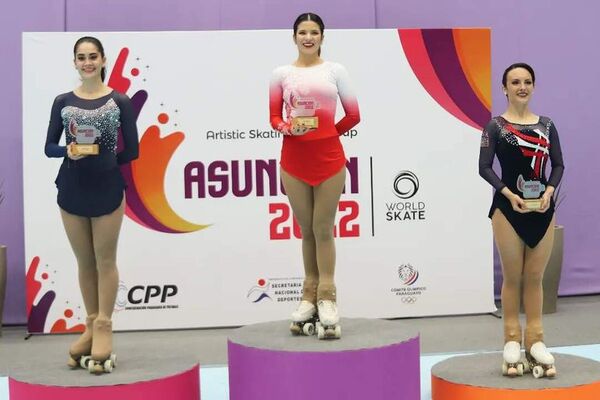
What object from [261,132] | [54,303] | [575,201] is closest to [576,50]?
[575,201]

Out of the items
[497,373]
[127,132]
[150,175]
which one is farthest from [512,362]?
[150,175]

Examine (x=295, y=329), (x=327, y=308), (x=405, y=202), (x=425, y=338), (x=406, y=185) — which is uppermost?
(x=406, y=185)

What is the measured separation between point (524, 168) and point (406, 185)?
9.67ft

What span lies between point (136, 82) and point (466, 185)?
2817 mm

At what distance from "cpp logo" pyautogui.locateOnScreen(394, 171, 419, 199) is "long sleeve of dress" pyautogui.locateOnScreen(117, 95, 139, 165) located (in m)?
3.24

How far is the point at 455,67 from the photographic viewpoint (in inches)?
293

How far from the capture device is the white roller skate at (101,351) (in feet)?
14.5

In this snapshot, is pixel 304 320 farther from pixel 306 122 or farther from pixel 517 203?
pixel 517 203

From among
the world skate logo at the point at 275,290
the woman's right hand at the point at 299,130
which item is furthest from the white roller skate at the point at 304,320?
the world skate logo at the point at 275,290

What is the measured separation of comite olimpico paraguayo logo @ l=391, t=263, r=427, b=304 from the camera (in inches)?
292

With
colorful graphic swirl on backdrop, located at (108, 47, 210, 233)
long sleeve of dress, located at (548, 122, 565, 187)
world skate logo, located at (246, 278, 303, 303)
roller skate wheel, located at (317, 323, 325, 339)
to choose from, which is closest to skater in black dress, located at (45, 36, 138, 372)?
roller skate wheel, located at (317, 323, 325, 339)

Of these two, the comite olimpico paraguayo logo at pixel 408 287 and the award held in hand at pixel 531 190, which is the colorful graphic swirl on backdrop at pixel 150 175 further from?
the award held in hand at pixel 531 190

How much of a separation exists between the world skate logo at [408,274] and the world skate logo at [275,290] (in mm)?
847

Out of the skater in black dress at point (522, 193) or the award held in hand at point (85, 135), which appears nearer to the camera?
the award held in hand at point (85, 135)
